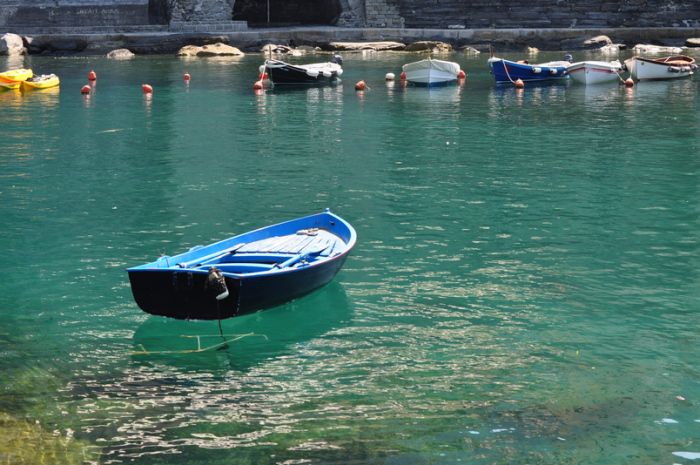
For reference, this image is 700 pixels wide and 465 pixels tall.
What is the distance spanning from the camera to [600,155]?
18.5 meters

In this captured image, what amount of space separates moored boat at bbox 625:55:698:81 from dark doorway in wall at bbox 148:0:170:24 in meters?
32.3

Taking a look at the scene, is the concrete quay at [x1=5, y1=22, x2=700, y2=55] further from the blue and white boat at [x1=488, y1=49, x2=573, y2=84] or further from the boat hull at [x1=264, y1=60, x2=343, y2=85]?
the boat hull at [x1=264, y1=60, x2=343, y2=85]

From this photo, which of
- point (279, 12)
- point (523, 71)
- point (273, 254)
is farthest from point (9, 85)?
point (279, 12)

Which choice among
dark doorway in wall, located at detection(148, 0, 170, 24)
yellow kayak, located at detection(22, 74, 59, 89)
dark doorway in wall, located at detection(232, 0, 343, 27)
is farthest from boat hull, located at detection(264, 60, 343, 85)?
dark doorway in wall, located at detection(232, 0, 343, 27)

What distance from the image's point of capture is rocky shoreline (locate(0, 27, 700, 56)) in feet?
157

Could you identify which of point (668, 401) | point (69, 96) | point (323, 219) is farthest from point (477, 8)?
point (668, 401)

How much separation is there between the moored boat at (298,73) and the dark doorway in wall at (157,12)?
22782 millimetres

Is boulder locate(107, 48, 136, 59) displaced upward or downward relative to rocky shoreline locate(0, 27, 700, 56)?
downward

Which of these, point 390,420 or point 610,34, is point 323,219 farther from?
point 610,34

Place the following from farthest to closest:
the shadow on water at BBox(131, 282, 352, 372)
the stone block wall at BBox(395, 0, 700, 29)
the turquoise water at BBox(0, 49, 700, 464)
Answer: the stone block wall at BBox(395, 0, 700, 29) < the shadow on water at BBox(131, 282, 352, 372) < the turquoise water at BBox(0, 49, 700, 464)

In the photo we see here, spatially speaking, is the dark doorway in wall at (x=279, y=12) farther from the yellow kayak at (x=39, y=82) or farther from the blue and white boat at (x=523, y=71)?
the yellow kayak at (x=39, y=82)

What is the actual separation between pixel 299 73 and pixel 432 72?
18.8ft

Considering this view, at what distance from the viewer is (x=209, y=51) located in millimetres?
47656

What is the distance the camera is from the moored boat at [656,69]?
1329 inches
